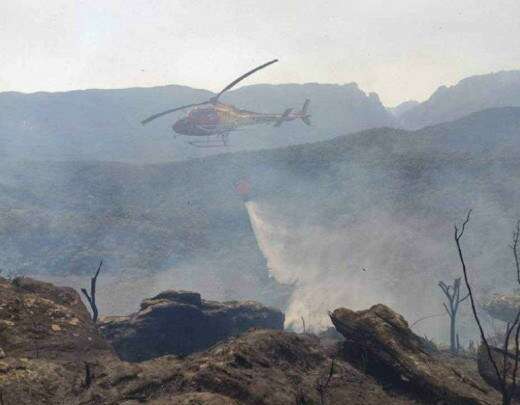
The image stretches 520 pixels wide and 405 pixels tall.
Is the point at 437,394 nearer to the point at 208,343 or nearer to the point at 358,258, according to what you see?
the point at 208,343

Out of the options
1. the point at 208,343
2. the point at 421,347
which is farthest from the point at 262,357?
the point at 208,343

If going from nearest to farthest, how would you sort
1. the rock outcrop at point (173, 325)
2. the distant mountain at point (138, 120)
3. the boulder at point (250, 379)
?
the boulder at point (250, 379)
the rock outcrop at point (173, 325)
the distant mountain at point (138, 120)

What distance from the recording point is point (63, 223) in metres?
48.6

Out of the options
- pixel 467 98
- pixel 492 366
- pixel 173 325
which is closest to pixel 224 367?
pixel 492 366

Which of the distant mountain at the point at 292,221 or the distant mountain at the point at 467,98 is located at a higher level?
the distant mountain at the point at 467,98

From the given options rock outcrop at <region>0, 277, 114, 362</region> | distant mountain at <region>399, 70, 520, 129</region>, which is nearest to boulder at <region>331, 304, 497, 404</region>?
rock outcrop at <region>0, 277, 114, 362</region>

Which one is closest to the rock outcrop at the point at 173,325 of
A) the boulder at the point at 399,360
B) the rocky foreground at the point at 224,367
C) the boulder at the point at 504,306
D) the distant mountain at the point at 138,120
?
the boulder at the point at 399,360

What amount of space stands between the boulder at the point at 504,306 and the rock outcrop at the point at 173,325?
14849mm

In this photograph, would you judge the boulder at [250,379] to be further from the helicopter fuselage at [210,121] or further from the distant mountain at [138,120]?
the distant mountain at [138,120]

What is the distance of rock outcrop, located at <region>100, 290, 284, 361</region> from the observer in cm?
1559

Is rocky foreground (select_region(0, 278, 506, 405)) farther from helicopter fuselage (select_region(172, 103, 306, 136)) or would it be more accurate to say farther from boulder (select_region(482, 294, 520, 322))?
helicopter fuselage (select_region(172, 103, 306, 136))

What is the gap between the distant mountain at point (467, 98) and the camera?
395ft

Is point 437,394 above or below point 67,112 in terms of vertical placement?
below

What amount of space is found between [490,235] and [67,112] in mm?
104521
